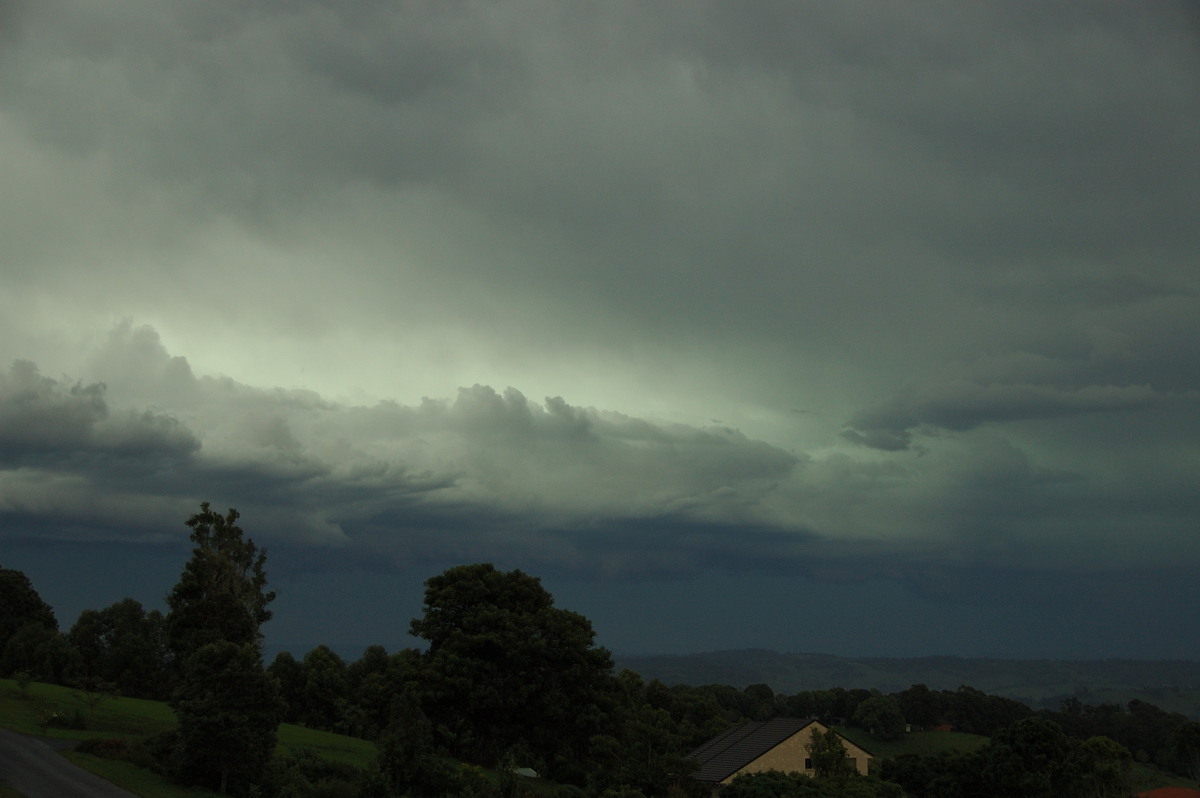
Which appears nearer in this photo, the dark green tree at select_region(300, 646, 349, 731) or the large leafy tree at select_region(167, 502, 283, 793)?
the large leafy tree at select_region(167, 502, 283, 793)

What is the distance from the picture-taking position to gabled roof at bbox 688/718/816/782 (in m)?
70.8

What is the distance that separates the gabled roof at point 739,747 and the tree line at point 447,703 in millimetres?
3380

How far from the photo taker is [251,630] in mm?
80875

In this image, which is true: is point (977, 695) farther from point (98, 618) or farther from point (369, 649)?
point (98, 618)

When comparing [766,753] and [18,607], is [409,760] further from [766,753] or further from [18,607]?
[18,607]

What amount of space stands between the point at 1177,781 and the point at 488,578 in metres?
117

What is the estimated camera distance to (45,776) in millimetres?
44844

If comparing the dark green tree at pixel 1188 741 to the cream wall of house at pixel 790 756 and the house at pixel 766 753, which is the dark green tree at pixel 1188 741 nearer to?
the house at pixel 766 753

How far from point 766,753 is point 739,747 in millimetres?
4574

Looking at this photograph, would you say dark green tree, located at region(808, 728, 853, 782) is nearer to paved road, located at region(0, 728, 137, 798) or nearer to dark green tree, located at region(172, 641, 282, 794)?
dark green tree, located at region(172, 641, 282, 794)

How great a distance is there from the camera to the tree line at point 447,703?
158ft

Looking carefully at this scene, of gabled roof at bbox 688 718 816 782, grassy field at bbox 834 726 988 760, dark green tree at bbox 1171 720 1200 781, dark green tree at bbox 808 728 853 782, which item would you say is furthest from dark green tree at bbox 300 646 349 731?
dark green tree at bbox 1171 720 1200 781

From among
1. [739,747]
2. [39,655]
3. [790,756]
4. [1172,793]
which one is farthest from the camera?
[39,655]

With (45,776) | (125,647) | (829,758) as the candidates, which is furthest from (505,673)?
(125,647)
